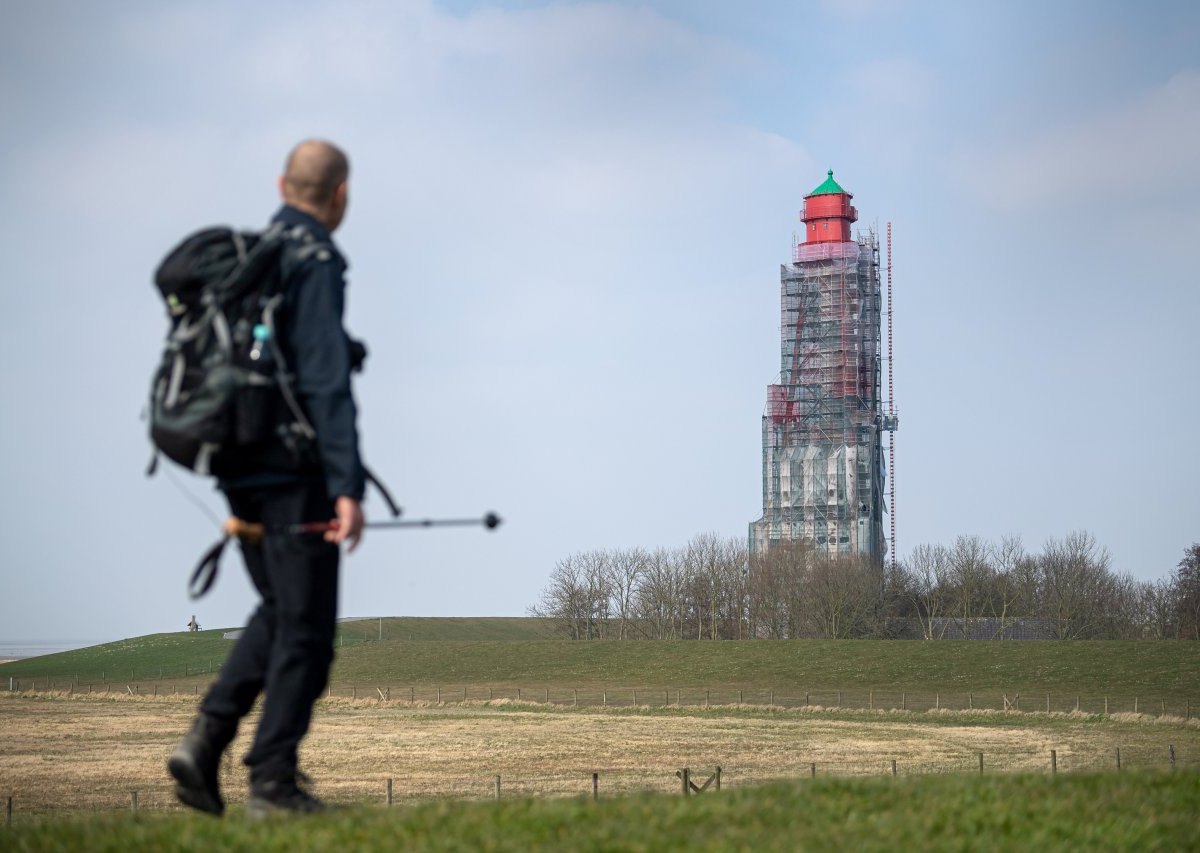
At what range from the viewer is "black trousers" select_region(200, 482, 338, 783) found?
580 cm

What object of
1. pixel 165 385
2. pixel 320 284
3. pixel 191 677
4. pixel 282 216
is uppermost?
pixel 282 216

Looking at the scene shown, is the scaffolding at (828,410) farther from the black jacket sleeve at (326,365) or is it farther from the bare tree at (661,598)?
the black jacket sleeve at (326,365)

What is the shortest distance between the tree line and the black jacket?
123869 mm

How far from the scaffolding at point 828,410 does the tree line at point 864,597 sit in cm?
1386

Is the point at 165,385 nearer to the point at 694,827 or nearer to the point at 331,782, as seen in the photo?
the point at 694,827

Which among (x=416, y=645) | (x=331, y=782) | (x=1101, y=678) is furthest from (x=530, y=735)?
(x=416, y=645)

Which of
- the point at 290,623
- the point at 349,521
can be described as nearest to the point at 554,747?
the point at 290,623

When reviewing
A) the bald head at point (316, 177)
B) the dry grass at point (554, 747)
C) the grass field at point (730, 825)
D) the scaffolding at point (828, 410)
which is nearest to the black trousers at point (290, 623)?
the grass field at point (730, 825)

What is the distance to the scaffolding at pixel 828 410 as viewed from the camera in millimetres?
155625

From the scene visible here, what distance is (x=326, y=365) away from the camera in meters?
5.73

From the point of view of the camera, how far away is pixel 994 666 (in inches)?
3588

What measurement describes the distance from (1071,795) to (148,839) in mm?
4404

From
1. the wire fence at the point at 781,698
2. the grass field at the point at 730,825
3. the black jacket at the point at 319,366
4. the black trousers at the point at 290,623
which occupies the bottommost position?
the wire fence at the point at 781,698

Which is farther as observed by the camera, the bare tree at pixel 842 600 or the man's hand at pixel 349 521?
the bare tree at pixel 842 600
